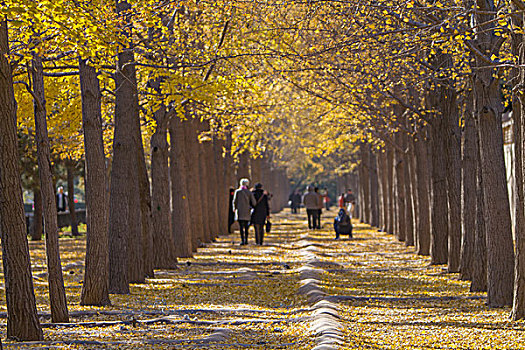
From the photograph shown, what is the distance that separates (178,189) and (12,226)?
43.4 ft

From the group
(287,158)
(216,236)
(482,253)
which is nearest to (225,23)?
(482,253)

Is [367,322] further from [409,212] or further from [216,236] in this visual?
[216,236]

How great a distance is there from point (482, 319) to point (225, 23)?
926 cm

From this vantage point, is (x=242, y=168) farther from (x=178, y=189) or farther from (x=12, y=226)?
(x=12, y=226)

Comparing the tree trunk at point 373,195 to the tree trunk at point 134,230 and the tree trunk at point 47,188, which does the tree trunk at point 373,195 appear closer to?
the tree trunk at point 134,230

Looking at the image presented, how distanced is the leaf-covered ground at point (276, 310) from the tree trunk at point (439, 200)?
573 millimetres

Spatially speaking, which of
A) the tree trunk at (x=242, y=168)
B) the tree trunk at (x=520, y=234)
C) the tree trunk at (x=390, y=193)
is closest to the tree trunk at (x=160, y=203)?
the tree trunk at (x=520, y=234)

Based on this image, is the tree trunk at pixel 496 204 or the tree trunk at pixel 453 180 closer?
the tree trunk at pixel 496 204

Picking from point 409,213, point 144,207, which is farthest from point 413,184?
point 144,207

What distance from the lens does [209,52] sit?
17.5 metres

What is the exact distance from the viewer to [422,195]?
23.5 metres

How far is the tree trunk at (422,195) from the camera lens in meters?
23.1

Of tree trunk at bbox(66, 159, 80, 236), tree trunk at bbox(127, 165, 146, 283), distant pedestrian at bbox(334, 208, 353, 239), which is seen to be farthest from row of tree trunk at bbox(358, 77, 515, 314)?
tree trunk at bbox(66, 159, 80, 236)

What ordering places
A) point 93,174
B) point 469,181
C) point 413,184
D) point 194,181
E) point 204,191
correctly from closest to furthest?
point 93,174
point 469,181
point 413,184
point 194,181
point 204,191
